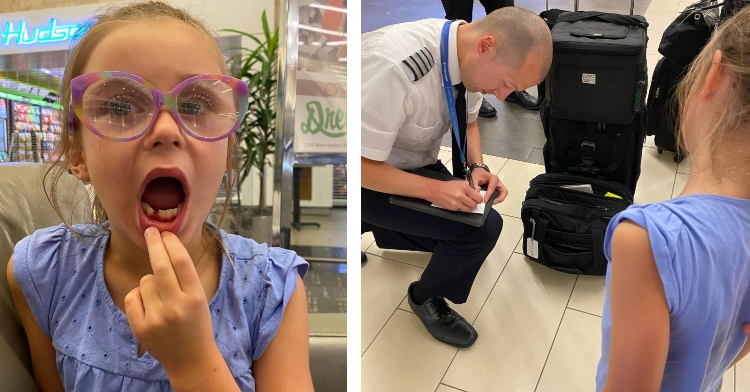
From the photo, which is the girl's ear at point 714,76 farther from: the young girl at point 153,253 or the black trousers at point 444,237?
the black trousers at point 444,237

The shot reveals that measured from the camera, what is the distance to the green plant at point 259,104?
86cm

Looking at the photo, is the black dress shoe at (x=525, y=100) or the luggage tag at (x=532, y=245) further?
the black dress shoe at (x=525, y=100)

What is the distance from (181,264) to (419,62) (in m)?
1.21

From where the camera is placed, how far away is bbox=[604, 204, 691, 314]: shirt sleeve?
0.84 meters

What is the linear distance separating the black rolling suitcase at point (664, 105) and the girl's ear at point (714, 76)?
1.72 m

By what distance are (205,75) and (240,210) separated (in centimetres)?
36

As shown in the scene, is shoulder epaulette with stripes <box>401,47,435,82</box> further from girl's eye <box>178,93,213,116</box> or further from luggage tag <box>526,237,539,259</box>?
girl's eye <box>178,93,213,116</box>

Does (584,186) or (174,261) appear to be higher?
(174,261)

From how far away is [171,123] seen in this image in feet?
1.79

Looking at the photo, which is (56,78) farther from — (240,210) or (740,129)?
(740,129)

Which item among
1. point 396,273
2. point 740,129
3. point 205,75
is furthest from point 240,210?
point 396,273

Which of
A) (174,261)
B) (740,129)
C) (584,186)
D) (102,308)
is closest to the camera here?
(174,261)

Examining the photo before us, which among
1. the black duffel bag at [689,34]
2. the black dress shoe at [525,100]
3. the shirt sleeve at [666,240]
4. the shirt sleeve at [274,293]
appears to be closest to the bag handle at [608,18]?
the black duffel bag at [689,34]

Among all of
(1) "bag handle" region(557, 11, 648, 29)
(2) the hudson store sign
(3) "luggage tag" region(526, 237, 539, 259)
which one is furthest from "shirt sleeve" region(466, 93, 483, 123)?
(2) the hudson store sign
